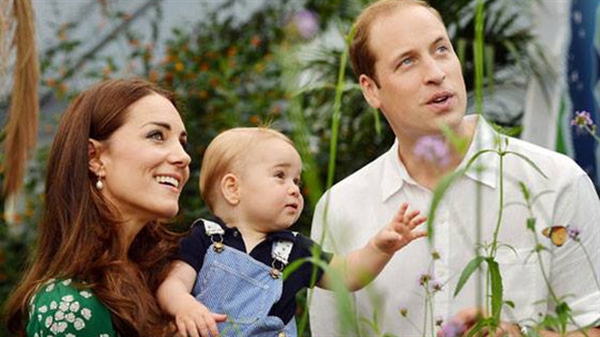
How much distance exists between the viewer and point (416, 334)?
3539 mm

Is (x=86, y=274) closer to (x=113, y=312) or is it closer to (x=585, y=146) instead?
(x=113, y=312)

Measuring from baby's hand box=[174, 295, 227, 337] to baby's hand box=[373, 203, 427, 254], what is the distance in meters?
0.36

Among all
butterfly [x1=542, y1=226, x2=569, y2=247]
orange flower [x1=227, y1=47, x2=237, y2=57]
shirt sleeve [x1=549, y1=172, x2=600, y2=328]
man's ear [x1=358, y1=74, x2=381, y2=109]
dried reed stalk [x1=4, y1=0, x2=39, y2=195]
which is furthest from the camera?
orange flower [x1=227, y1=47, x2=237, y2=57]

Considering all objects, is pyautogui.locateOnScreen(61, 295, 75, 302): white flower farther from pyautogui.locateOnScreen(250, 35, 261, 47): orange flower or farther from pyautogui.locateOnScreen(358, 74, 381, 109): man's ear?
pyautogui.locateOnScreen(250, 35, 261, 47): orange flower

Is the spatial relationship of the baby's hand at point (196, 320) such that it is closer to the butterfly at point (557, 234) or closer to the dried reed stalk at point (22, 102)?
the butterfly at point (557, 234)

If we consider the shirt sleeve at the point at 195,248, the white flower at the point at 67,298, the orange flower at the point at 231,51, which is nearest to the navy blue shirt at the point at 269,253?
the shirt sleeve at the point at 195,248

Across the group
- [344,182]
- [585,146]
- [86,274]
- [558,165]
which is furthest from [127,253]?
[585,146]

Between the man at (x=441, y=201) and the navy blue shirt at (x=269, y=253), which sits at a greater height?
the man at (x=441, y=201)

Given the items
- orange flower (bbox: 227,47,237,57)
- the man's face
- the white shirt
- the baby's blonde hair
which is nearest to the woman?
the baby's blonde hair

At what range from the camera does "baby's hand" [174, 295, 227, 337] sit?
9.18 feet

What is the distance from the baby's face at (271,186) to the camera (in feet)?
10.2

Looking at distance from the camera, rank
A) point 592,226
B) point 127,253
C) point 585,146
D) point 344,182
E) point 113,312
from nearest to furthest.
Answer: point 113,312, point 127,253, point 592,226, point 344,182, point 585,146

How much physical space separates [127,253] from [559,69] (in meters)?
4.04

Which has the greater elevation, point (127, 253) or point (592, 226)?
point (592, 226)
